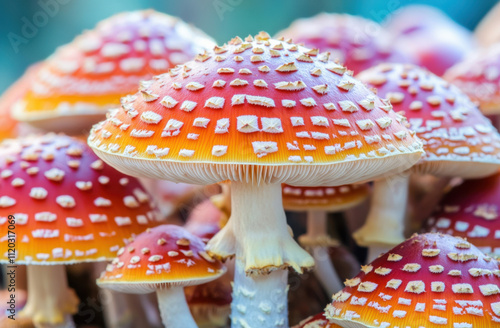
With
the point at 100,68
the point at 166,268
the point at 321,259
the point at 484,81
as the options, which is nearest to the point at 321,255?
the point at 321,259

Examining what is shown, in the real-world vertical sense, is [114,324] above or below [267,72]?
below

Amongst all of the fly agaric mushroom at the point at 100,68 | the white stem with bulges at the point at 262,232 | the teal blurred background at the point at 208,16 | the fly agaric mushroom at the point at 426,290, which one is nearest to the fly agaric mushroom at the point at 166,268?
the white stem with bulges at the point at 262,232

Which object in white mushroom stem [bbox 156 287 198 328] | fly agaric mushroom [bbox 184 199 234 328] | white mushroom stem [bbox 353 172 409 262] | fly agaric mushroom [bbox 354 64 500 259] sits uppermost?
fly agaric mushroom [bbox 354 64 500 259]

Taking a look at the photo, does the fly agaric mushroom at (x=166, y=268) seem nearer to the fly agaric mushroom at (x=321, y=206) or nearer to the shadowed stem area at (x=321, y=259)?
the fly agaric mushroom at (x=321, y=206)

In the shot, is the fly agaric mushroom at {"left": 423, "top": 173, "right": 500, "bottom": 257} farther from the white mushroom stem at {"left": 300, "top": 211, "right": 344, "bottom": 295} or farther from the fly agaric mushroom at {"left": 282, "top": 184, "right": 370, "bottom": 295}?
the white mushroom stem at {"left": 300, "top": 211, "right": 344, "bottom": 295}

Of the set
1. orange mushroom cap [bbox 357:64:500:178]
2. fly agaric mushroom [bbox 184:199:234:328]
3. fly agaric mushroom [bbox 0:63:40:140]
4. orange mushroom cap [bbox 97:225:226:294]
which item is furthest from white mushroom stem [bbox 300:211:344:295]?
fly agaric mushroom [bbox 0:63:40:140]

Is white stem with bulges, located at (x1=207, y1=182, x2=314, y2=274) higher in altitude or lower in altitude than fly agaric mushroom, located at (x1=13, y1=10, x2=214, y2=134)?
lower

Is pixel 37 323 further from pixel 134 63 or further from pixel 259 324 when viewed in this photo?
pixel 134 63

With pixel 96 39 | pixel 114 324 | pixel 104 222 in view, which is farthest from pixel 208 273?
pixel 96 39
